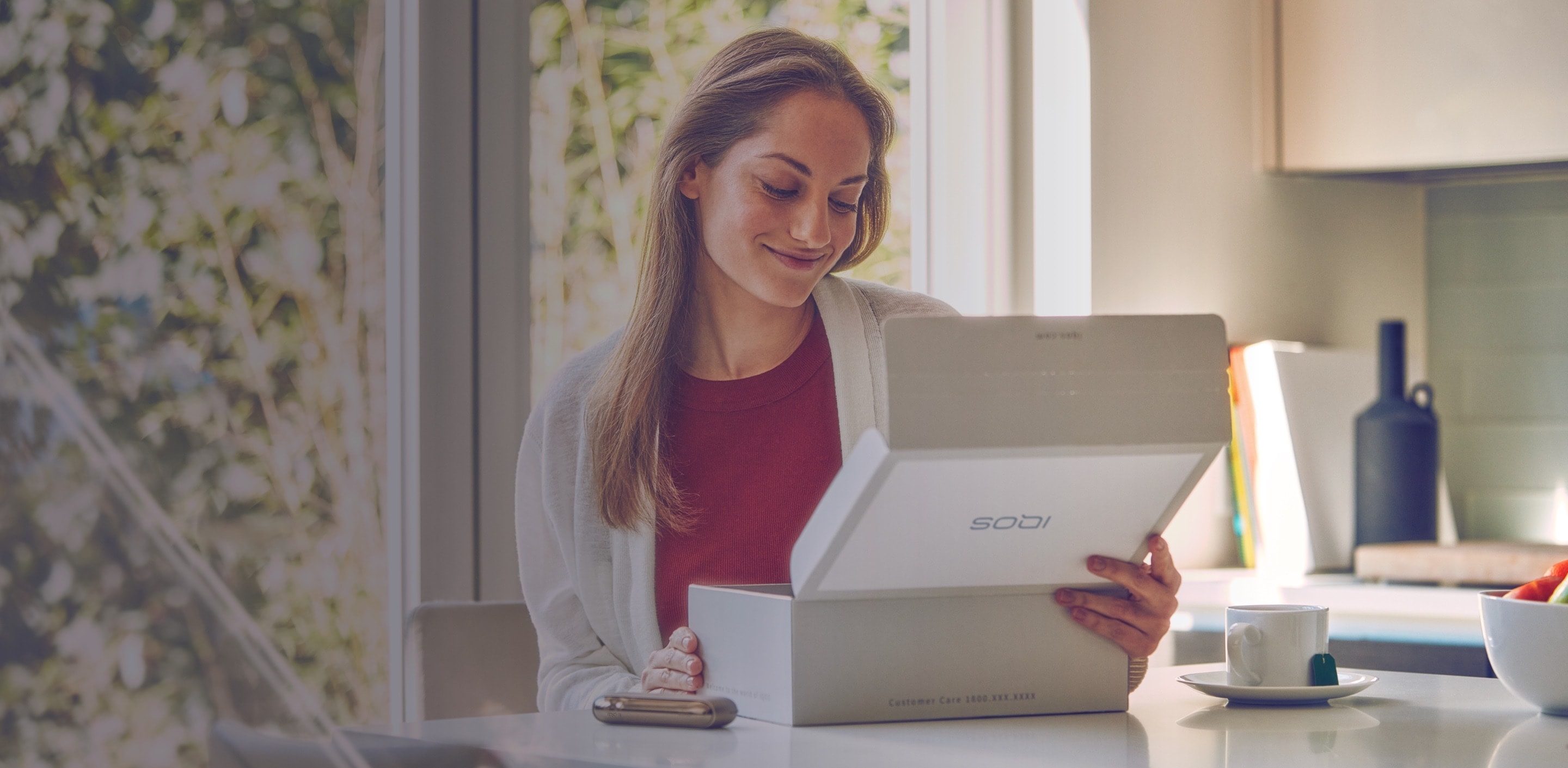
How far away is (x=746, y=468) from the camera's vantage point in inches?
65.8

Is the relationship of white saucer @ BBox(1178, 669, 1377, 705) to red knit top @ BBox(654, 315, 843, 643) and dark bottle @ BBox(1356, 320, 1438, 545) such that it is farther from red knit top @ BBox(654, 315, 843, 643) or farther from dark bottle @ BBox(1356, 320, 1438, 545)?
dark bottle @ BBox(1356, 320, 1438, 545)

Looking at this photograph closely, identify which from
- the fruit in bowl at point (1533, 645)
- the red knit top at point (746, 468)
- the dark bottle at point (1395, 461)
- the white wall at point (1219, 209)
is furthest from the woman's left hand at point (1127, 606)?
the dark bottle at point (1395, 461)

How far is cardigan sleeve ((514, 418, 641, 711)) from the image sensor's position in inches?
58.2

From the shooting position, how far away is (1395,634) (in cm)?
225

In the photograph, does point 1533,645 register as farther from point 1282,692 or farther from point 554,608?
point 554,608

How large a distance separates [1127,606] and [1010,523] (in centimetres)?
15

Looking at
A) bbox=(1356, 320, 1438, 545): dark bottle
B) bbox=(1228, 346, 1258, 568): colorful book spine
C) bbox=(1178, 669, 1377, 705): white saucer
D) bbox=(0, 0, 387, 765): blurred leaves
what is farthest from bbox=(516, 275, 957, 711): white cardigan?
bbox=(1356, 320, 1438, 545): dark bottle

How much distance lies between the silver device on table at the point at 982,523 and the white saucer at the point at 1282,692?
0.07 m

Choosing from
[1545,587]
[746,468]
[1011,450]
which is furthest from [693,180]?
[1545,587]

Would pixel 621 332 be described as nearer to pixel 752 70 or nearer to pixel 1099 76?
pixel 752 70

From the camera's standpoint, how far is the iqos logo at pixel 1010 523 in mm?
1027

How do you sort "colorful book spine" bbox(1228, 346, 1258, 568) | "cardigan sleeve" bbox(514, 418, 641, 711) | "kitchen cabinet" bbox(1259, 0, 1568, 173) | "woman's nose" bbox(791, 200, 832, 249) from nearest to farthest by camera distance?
1. "cardigan sleeve" bbox(514, 418, 641, 711)
2. "woman's nose" bbox(791, 200, 832, 249)
3. "kitchen cabinet" bbox(1259, 0, 1568, 173)
4. "colorful book spine" bbox(1228, 346, 1258, 568)

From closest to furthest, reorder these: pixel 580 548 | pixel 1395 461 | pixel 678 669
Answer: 1. pixel 678 669
2. pixel 580 548
3. pixel 1395 461

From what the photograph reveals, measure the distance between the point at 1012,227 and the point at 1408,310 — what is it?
0.84 meters
